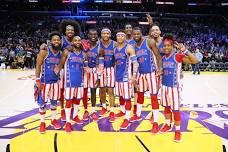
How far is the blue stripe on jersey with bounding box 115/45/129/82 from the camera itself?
6137 millimetres

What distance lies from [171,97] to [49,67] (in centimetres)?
213

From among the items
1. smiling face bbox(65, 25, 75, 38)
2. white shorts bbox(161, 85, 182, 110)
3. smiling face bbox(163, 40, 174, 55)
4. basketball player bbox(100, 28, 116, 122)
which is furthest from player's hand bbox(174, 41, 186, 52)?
smiling face bbox(65, 25, 75, 38)

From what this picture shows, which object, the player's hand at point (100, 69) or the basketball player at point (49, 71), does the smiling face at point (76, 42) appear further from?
the player's hand at point (100, 69)

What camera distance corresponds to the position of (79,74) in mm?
5934

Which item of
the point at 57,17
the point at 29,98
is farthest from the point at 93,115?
the point at 57,17

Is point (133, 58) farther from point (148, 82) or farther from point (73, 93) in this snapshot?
point (73, 93)

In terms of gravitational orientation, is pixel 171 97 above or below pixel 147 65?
below

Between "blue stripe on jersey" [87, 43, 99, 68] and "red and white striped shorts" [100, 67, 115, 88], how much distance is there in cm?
29

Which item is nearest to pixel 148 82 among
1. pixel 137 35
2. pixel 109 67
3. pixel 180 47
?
pixel 137 35

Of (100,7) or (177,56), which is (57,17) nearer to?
(100,7)

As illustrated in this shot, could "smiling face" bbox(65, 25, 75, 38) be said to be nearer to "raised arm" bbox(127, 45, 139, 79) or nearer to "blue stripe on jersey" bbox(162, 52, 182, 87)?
"raised arm" bbox(127, 45, 139, 79)

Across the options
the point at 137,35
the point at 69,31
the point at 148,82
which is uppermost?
the point at 69,31

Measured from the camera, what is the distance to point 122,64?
6160 mm

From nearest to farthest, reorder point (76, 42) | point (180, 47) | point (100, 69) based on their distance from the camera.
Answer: point (180, 47)
point (76, 42)
point (100, 69)
